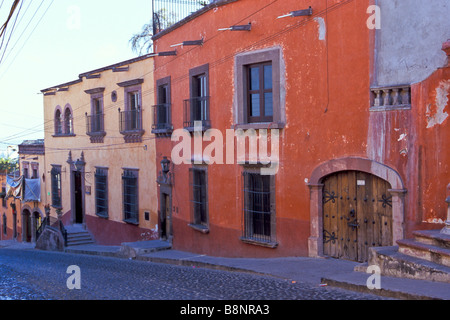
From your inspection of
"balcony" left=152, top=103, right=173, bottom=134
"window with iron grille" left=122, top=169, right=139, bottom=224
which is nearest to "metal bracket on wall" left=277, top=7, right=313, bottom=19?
"balcony" left=152, top=103, right=173, bottom=134

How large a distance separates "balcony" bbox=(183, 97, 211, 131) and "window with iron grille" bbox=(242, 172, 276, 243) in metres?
2.30

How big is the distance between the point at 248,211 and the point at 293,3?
195 inches

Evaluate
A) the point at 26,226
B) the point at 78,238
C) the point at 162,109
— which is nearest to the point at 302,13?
the point at 162,109

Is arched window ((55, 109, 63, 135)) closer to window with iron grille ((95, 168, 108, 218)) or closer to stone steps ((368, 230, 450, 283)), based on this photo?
window with iron grille ((95, 168, 108, 218))

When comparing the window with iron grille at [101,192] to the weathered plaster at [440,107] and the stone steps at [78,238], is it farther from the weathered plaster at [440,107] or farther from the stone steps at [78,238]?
the weathered plaster at [440,107]

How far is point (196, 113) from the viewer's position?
1522 centimetres

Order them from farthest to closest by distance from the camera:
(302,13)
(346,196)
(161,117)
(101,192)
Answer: (101,192) → (161,117) → (302,13) → (346,196)

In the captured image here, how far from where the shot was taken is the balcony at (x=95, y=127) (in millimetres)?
21531

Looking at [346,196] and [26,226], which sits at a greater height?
[346,196]

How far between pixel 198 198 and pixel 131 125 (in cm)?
524

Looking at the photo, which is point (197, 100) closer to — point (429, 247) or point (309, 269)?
point (309, 269)

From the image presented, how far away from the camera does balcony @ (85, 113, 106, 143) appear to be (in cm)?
2153

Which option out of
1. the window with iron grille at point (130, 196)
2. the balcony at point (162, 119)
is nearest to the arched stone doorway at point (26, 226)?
the window with iron grille at point (130, 196)

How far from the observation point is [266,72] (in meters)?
12.4
